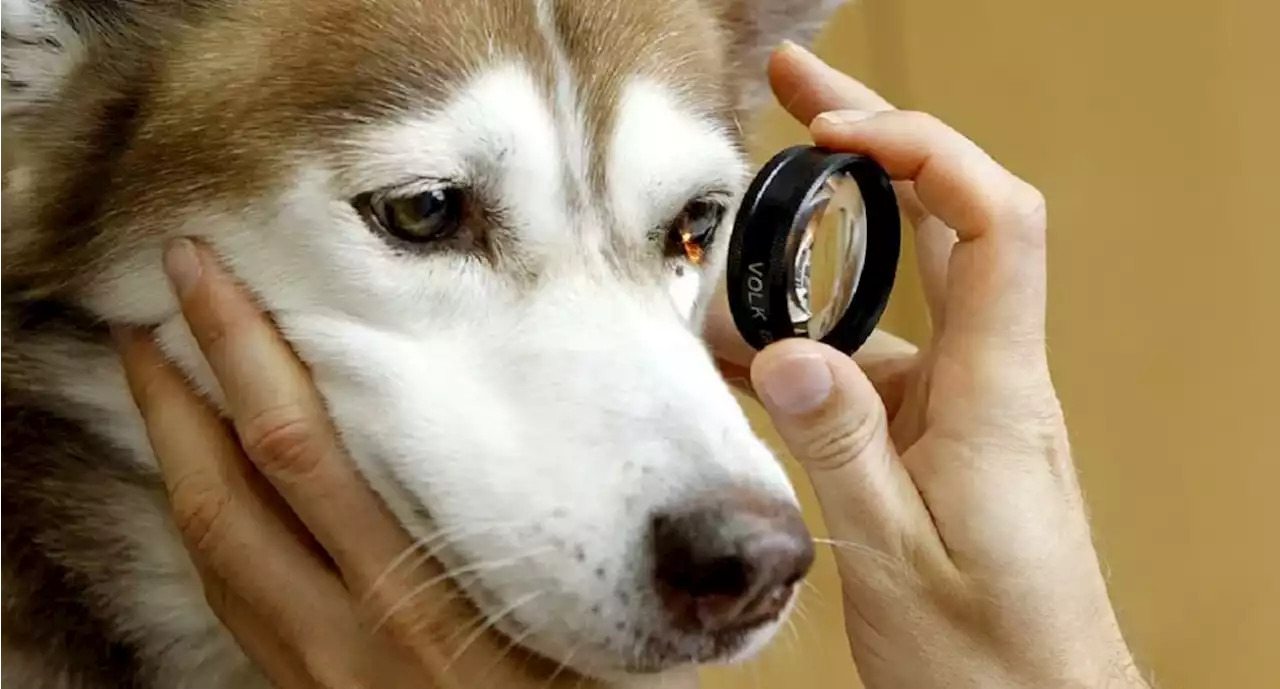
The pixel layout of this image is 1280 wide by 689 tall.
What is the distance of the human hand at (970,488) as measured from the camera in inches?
39.7

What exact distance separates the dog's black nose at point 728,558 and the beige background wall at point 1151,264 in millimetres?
988

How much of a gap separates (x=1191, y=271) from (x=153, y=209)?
1.49m

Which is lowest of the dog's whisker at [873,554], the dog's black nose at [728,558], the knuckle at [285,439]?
the dog's whisker at [873,554]

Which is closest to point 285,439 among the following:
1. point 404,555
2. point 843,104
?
point 404,555

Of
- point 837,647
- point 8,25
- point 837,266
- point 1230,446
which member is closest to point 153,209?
point 8,25

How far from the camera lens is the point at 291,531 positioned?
102 centimetres

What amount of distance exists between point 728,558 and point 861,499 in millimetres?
167

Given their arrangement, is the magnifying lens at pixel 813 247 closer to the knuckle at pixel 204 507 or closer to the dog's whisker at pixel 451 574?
the dog's whisker at pixel 451 574

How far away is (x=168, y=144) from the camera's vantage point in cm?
101

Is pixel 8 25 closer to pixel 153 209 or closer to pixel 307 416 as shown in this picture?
pixel 153 209

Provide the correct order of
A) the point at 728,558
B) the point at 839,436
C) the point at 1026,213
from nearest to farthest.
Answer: the point at 728,558 < the point at 839,436 < the point at 1026,213

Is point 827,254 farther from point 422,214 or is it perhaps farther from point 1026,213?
point 422,214

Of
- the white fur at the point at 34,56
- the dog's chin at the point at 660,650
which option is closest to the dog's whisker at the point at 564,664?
the dog's chin at the point at 660,650

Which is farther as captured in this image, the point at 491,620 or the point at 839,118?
the point at 839,118
